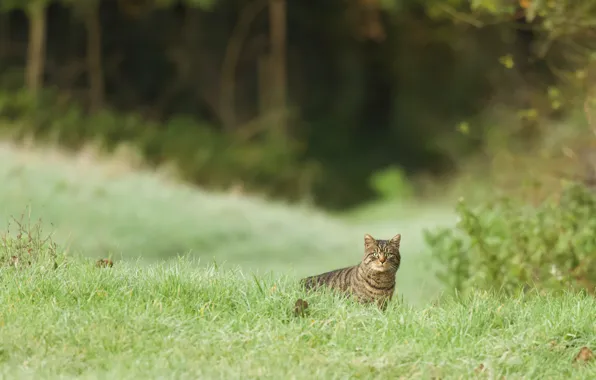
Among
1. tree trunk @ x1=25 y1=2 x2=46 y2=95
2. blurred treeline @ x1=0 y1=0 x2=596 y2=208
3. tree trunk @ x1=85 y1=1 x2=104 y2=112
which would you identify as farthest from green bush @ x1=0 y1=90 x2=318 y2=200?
tree trunk @ x1=85 y1=1 x2=104 y2=112

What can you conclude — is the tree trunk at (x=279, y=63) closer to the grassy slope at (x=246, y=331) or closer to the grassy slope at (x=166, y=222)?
the grassy slope at (x=166, y=222)

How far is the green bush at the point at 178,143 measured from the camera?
18.9 metres

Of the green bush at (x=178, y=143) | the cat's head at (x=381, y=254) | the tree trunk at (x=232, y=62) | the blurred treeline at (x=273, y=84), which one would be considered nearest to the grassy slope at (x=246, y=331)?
the cat's head at (x=381, y=254)

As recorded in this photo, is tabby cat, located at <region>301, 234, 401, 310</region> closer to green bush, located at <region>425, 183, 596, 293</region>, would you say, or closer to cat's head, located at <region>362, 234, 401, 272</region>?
cat's head, located at <region>362, 234, 401, 272</region>

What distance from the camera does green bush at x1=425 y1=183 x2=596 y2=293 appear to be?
27.0ft

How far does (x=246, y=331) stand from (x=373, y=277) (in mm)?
1097

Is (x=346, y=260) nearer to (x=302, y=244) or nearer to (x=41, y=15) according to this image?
(x=302, y=244)

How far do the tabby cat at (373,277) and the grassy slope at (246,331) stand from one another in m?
0.18

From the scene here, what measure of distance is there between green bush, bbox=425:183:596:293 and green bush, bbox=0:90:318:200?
1006 cm

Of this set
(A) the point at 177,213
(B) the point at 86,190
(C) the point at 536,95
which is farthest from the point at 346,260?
(C) the point at 536,95

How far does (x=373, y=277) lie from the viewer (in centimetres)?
635

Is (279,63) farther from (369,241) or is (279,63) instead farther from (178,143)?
(369,241)

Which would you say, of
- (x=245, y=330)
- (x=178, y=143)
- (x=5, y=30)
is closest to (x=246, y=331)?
(x=245, y=330)

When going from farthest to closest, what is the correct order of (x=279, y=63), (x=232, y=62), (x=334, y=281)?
(x=232, y=62) → (x=279, y=63) → (x=334, y=281)
